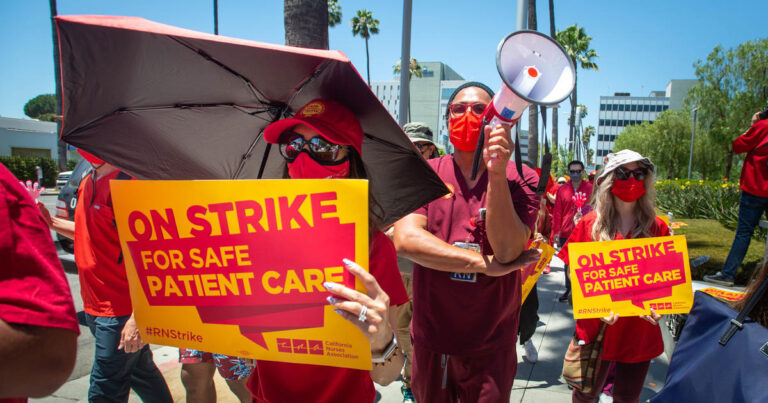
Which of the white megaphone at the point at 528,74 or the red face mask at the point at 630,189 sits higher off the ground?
the white megaphone at the point at 528,74

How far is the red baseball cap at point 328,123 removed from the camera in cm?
147

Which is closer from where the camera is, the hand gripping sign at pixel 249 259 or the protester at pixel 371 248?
the hand gripping sign at pixel 249 259

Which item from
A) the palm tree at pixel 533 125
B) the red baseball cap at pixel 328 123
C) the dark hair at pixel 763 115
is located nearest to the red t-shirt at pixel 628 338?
the red baseball cap at pixel 328 123

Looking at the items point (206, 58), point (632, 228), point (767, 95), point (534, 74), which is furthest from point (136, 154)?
point (767, 95)

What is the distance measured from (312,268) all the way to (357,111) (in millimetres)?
709

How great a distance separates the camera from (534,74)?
5.07 feet

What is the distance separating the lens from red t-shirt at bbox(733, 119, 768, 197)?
5.52 metres

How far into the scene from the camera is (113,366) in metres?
2.55

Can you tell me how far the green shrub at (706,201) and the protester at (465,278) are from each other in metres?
Result: 14.2

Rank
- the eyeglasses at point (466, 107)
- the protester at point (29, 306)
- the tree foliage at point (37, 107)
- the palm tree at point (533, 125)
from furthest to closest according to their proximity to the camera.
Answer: the tree foliage at point (37, 107), the palm tree at point (533, 125), the eyeglasses at point (466, 107), the protester at point (29, 306)

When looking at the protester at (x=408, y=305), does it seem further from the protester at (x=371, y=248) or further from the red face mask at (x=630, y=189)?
the red face mask at (x=630, y=189)

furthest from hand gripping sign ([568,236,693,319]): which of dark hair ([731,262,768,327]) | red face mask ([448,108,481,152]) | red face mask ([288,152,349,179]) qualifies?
red face mask ([288,152,349,179])

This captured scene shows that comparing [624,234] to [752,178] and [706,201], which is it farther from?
[706,201]

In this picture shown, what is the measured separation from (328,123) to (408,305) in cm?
277
